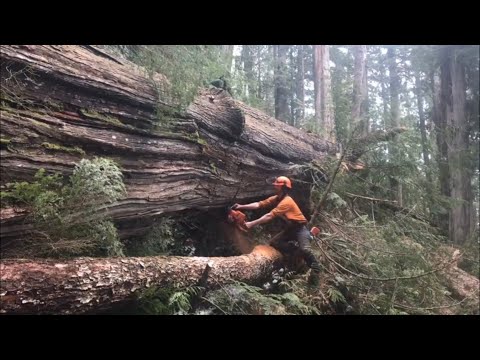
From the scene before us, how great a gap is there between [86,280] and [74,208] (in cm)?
60

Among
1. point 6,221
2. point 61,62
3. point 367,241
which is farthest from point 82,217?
point 367,241

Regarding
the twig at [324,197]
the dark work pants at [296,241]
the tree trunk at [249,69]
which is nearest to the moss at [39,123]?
the dark work pants at [296,241]

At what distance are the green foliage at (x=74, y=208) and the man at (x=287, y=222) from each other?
2.15 m

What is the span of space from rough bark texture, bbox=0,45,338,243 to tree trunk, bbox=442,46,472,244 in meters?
3.91

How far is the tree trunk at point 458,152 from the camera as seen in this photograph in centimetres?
734

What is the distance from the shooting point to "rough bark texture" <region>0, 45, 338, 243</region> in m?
3.01

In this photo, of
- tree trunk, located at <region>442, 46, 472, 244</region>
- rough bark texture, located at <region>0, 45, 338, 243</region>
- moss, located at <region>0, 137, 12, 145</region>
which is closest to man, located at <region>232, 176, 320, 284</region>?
rough bark texture, located at <region>0, 45, 338, 243</region>

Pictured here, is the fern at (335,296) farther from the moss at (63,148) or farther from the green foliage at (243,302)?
the moss at (63,148)

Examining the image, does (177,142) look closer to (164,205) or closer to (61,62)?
(164,205)

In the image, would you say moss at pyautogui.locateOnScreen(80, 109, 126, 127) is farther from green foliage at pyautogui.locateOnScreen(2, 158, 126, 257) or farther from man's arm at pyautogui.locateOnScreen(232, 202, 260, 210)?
man's arm at pyautogui.locateOnScreen(232, 202, 260, 210)

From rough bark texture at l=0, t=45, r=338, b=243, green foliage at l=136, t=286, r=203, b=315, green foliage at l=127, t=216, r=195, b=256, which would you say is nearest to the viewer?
rough bark texture at l=0, t=45, r=338, b=243

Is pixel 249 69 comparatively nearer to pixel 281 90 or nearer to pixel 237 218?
pixel 281 90

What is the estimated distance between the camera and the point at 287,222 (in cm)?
525
